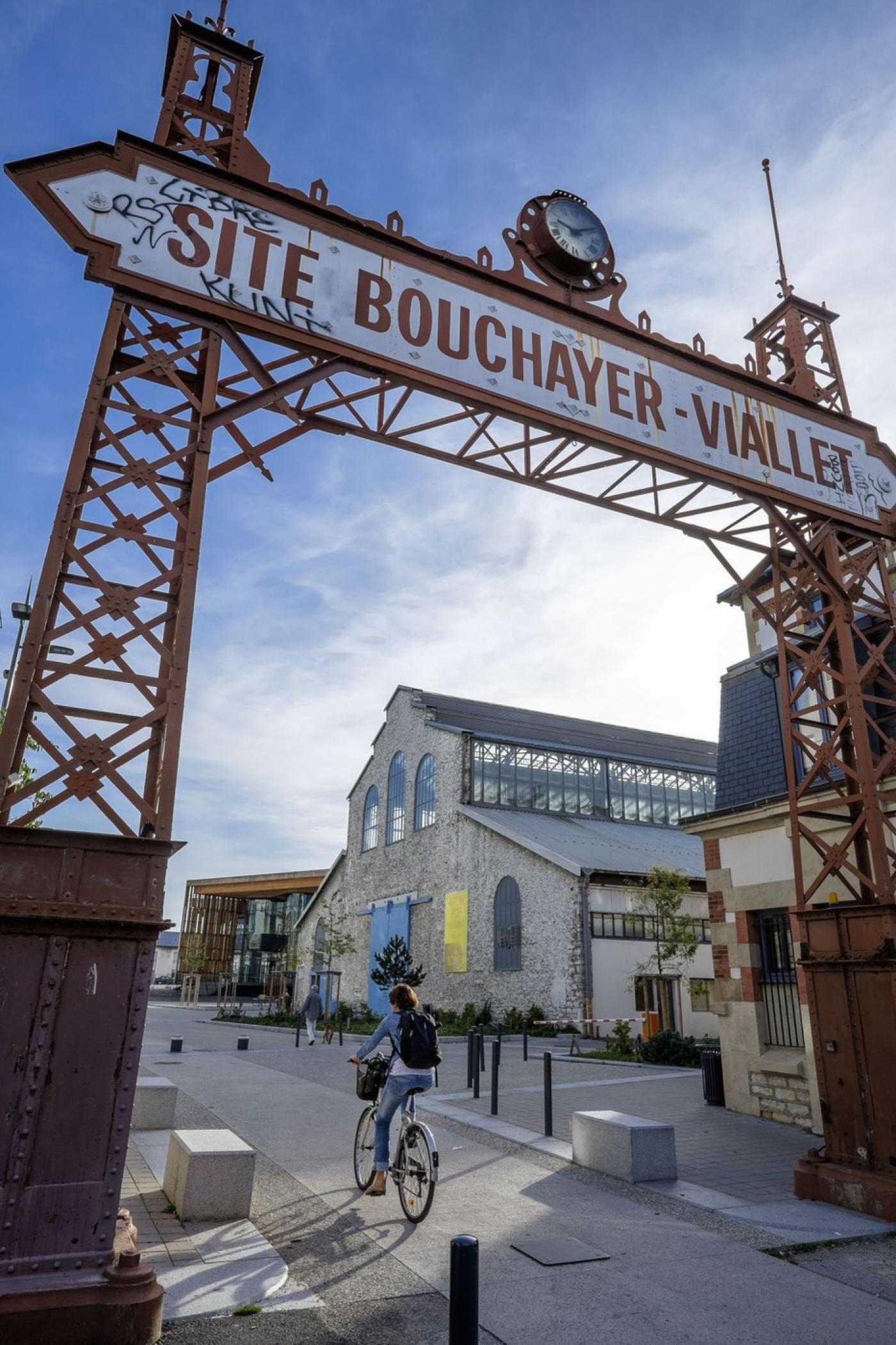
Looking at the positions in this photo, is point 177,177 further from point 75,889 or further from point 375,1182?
point 375,1182

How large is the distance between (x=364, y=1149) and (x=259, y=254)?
24.8 feet

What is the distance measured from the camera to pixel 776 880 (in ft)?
38.5

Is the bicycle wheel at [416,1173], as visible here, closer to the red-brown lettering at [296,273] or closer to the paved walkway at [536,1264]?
the paved walkway at [536,1264]

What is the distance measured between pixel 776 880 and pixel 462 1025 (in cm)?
1707

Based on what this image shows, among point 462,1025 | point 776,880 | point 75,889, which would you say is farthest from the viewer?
point 462,1025

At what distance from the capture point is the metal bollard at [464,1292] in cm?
285

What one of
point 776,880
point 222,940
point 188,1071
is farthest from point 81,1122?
point 222,940

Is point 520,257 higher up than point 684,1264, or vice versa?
point 520,257

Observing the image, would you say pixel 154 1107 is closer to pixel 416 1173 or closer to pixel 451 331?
pixel 416 1173

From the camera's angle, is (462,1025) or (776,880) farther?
(462,1025)

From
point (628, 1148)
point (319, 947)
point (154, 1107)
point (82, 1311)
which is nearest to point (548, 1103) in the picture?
point (628, 1148)

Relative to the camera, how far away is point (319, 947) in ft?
134

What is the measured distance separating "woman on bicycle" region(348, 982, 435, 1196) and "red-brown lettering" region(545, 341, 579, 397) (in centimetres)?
563

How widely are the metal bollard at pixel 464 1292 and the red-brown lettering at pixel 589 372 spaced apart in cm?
721
